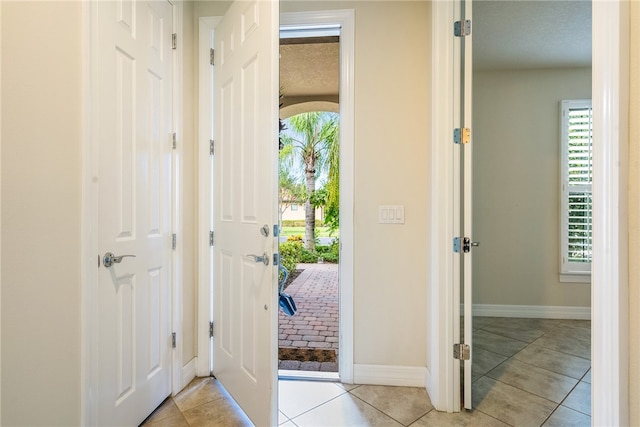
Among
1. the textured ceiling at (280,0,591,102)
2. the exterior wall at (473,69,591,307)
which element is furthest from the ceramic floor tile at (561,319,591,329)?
the textured ceiling at (280,0,591,102)

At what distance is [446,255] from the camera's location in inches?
67.3

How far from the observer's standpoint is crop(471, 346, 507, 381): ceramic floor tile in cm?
217

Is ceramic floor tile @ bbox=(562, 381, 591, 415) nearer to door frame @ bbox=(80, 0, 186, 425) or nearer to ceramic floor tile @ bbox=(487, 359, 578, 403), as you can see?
ceramic floor tile @ bbox=(487, 359, 578, 403)

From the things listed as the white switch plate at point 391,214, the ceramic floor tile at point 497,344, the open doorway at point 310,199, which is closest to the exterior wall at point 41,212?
the open doorway at point 310,199

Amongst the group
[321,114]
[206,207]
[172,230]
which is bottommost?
[172,230]

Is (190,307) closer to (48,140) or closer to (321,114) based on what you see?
(48,140)

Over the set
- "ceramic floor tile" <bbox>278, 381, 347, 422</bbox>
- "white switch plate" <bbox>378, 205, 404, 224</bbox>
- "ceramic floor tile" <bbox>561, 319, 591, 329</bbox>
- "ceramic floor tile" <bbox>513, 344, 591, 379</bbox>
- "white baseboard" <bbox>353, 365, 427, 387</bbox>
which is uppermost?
"white switch plate" <bbox>378, 205, 404, 224</bbox>

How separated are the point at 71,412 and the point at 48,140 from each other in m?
1.08

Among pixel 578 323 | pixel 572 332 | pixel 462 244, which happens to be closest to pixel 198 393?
pixel 462 244

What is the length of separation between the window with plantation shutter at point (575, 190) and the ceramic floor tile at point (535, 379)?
1539 mm

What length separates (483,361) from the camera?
2.34 m

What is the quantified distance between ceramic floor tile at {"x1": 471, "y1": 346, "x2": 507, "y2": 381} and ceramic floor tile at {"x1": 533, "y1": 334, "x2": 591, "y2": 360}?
548 mm

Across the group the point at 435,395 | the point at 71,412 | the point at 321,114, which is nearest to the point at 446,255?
the point at 435,395

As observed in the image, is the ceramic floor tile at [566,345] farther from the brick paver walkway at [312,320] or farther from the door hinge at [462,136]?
the door hinge at [462,136]
